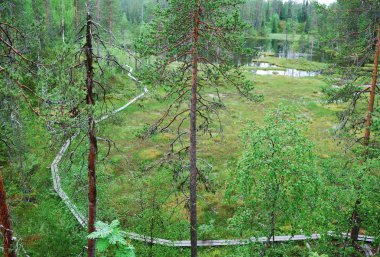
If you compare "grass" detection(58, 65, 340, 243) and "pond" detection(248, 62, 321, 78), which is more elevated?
"pond" detection(248, 62, 321, 78)

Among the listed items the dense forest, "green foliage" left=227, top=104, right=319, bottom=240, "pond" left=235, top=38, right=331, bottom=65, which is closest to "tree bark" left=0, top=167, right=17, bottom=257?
the dense forest

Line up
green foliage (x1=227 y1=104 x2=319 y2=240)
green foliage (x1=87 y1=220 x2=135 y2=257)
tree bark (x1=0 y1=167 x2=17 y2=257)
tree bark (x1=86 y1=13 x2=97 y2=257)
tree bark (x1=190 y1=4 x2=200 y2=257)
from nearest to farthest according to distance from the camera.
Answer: green foliage (x1=87 y1=220 x2=135 y2=257) < tree bark (x1=0 y1=167 x2=17 y2=257) < tree bark (x1=86 y1=13 x2=97 y2=257) < green foliage (x1=227 y1=104 x2=319 y2=240) < tree bark (x1=190 y1=4 x2=200 y2=257)

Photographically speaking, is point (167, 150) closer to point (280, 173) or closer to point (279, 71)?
point (280, 173)

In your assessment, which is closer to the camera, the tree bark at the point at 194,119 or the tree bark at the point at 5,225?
the tree bark at the point at 5,225

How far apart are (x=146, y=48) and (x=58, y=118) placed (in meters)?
5.59

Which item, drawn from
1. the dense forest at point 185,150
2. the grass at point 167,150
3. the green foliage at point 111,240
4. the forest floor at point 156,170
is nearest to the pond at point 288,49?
the grass at point 167,150

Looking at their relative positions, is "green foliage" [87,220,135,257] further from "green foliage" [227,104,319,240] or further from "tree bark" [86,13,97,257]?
"green foliage" [227,104,319,240]

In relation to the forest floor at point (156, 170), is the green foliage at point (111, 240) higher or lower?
higher

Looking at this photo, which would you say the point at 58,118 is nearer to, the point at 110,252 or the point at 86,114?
the point at 86,114

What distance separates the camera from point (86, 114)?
402 inches

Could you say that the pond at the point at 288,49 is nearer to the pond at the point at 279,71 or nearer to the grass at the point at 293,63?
the grass at the point at 293,63

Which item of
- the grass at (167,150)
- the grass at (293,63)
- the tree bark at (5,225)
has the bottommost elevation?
the grass at (167,150)

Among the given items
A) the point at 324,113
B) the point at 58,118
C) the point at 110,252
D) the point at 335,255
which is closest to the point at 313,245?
the point at 335,255

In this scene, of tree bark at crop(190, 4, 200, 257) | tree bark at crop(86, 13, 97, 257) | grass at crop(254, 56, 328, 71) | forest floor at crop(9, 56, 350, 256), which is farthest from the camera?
grass at crop(254, 56, 328, 71)
